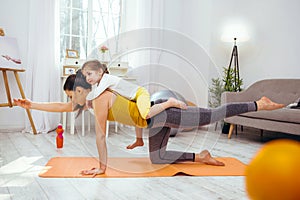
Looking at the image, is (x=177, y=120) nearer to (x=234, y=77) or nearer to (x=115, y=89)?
(x=115, y=89)

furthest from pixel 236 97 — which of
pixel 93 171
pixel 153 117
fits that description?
pixel 93 171

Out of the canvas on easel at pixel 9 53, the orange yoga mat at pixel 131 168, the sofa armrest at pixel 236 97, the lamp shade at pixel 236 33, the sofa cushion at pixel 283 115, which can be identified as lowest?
the orange yoga mat at pixel 131 168

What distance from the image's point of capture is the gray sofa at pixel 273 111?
2932 mm

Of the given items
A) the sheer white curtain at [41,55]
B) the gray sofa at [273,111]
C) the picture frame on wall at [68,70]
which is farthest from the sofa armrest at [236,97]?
the sheer white curtain at [41,55]

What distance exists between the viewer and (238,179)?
2033 millimetres

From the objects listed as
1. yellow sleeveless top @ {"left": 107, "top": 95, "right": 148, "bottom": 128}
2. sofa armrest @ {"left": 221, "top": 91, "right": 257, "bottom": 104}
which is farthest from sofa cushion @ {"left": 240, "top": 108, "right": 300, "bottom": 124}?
yellow sleeveless top @ {"left": 107, "top": 95, "right": 148, "bottom": 128}

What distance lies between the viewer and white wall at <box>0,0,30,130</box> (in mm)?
3709

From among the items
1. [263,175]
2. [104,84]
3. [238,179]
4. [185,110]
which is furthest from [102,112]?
[263,175]

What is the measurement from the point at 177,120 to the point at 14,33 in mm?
2500

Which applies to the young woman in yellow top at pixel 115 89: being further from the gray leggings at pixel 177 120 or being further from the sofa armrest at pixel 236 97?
the sofa armrest at pixel 236 97

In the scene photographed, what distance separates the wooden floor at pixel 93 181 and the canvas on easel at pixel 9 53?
78cm

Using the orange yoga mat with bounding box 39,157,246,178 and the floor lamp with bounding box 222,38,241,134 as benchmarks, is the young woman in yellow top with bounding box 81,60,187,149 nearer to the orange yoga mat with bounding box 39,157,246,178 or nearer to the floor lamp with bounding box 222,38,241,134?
the orange yoga mat with bounding box 39,157,246,178

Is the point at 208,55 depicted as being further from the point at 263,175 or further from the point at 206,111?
the point at 263,175

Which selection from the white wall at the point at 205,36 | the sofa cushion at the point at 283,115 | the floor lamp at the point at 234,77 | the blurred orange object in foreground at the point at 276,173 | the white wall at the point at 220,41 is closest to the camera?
the blurred orange object in foreground at the point at 276,173
